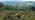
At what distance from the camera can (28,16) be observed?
111 centimetres

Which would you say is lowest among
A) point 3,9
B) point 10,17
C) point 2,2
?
point 10,17

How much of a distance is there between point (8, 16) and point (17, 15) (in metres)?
0.15

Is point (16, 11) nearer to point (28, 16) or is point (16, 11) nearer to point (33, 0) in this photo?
point (28, 16)

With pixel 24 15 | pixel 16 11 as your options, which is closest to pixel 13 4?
pixel 16 11

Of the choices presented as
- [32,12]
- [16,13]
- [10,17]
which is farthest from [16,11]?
[32,12]

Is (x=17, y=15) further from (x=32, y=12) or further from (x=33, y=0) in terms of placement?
(x=33, y=0)

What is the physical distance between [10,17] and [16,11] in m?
0.14

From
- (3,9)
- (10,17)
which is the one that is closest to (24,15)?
(10,17)

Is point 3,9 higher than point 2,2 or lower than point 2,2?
lower

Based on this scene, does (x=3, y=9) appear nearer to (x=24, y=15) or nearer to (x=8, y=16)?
(x=8, y=16)

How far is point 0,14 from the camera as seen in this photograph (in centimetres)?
114

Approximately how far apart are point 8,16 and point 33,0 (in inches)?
19.6

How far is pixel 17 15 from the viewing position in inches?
44.2

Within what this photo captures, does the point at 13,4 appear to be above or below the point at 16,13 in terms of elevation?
above
